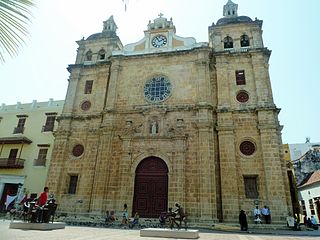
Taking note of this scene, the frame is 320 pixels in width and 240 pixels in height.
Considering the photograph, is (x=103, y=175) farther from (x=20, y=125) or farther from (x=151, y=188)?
(x=20, y=125)

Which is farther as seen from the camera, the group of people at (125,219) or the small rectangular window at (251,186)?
the small rectangular window at (251,186)

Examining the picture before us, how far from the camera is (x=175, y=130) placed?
53.8ft

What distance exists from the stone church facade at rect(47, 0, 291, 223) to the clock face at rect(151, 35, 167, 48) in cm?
11

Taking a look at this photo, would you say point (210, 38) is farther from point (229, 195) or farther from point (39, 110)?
point (39, 110)

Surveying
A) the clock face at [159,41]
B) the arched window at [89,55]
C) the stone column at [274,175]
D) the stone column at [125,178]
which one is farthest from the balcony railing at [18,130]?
the stone column at [274,175]

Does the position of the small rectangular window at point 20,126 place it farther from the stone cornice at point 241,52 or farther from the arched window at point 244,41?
the arched window at point 244,41

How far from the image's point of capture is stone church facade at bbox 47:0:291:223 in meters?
14.7

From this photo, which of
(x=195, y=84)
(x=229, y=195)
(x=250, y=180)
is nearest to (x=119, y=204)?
(x=229, y=195)

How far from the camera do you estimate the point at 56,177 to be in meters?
17.1

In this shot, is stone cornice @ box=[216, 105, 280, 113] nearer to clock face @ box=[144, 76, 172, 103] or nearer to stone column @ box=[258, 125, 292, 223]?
stone column @ box=[258, 125, 292, 223]

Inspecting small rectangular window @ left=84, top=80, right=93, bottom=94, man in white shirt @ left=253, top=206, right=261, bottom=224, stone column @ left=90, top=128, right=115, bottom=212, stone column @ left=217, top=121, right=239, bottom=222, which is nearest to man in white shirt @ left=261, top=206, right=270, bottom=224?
man in white shirt @ left=253, top=206, right=261, bottom=224

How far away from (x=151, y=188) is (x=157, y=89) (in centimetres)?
736

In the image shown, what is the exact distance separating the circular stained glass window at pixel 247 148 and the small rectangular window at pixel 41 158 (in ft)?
49.2

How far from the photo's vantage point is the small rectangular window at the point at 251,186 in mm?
14638
